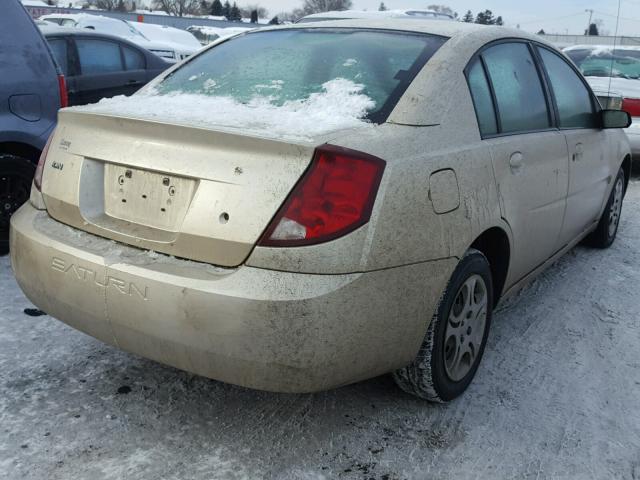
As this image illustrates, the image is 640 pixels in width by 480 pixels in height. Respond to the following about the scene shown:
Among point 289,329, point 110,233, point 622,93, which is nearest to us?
point 289,329

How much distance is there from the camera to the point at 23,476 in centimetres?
217

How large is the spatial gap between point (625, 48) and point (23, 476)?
1053 cm

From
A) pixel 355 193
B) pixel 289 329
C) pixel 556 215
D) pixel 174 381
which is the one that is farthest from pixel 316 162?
pixel 556 215

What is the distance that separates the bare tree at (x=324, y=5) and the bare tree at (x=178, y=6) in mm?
15280

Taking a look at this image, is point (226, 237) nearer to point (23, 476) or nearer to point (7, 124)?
point (23, 476)

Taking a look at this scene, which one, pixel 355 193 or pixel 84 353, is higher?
pixel 355 193

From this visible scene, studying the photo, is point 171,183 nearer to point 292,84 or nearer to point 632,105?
point 292,84

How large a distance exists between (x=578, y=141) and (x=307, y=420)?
88.8 inches

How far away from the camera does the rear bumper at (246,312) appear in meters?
Result: 2.04

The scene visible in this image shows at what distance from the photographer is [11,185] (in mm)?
4203

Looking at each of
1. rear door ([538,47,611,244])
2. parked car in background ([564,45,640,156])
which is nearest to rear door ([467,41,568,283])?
rear door ([538,47,611,244])

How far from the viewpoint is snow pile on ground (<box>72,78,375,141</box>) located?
7.40 ft

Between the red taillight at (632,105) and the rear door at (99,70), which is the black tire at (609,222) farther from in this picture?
the rear door at (99,70)

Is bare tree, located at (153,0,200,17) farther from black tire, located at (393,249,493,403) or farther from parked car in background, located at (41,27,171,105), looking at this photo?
black tire, located at (393,249,493,403)
